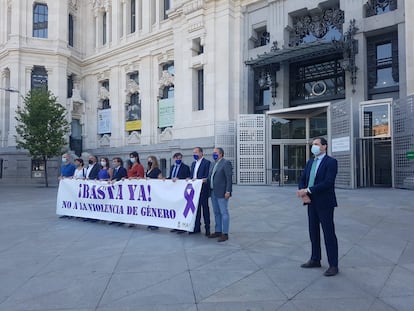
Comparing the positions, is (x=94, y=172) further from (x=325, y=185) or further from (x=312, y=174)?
(x=325, y=185)

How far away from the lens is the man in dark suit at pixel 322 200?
4.90m

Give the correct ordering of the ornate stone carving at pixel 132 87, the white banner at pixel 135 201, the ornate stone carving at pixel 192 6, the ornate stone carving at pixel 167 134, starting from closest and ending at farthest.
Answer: the white banner at pixel 135 201 < the ornate stone carving at pixel 192 6 < the ornate stone carving at pixel 167 134 < the ornate stone carving at pixel 132 87

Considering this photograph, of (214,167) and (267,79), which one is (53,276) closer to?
(214,167)

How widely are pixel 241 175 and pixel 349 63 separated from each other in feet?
27.7

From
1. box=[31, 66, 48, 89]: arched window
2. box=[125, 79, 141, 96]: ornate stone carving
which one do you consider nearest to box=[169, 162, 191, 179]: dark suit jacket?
box=[125, 79, 141, 96]: ornate stone carving

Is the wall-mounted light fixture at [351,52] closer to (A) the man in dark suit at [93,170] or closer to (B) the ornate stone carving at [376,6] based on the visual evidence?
(B) the ornate stone carving at [376,6]

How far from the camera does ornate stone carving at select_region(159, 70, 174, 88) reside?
90.8 ft

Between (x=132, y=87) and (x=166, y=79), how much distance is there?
164 inches

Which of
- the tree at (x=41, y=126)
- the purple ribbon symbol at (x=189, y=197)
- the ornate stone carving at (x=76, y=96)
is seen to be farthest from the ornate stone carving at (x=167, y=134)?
the purple ribbon symbol at (x=189, y=197)

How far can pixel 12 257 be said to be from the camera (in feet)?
19.8

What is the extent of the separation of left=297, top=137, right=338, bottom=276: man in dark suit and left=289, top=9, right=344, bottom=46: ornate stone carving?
16.7 meters

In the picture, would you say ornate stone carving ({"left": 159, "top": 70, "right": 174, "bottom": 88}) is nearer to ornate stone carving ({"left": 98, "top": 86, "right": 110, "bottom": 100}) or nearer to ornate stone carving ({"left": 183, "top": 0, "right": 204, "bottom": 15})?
ornate stone carving ({"left": 183, "top": 0, "right": 204, "bottom": 15})

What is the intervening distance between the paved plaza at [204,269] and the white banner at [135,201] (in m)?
0.34

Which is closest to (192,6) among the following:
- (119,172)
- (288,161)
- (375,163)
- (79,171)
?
(288,161)
